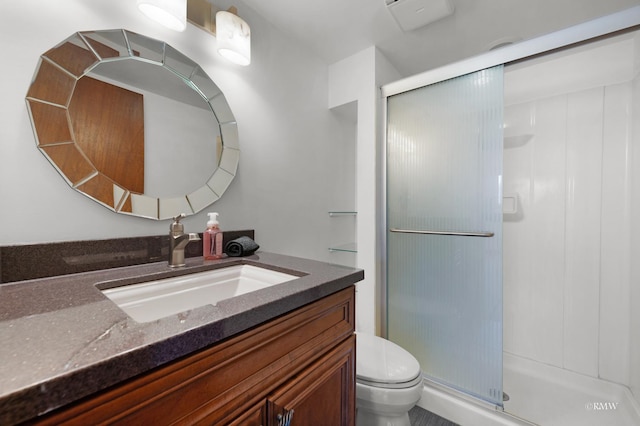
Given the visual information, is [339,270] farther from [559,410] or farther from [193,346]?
[559,410]

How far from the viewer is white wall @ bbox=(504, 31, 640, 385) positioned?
166 cm

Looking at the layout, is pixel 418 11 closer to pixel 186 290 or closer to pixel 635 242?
pixel 186 290

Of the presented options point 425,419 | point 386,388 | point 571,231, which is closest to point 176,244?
point 386,388

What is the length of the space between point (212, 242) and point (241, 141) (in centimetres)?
57

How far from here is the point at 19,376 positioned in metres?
0.32

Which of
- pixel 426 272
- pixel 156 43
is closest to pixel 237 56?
pixel 156 43

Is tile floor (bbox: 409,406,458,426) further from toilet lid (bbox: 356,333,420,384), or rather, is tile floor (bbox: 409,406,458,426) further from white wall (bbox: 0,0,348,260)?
white wall (bbox: 0,0,348,260)

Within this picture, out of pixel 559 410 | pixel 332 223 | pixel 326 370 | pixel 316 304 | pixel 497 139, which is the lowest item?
pixel 559 410

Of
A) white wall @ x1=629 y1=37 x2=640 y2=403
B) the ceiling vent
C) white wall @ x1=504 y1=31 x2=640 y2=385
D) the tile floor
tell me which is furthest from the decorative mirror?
white wall @ x1=629 y1=37 x2=640 y2=403

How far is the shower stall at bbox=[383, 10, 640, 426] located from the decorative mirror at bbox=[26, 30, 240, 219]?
3.80 feet

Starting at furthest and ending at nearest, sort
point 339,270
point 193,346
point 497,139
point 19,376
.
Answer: point 497,139, point 339,270, point 193,346, point 19,376

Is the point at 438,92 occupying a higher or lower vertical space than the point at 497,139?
higher

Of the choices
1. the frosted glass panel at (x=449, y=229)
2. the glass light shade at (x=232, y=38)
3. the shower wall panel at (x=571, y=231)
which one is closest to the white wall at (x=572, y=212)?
the shower wall panel at (x=571, y=231)

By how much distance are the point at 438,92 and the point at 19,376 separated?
1911 millimetres
